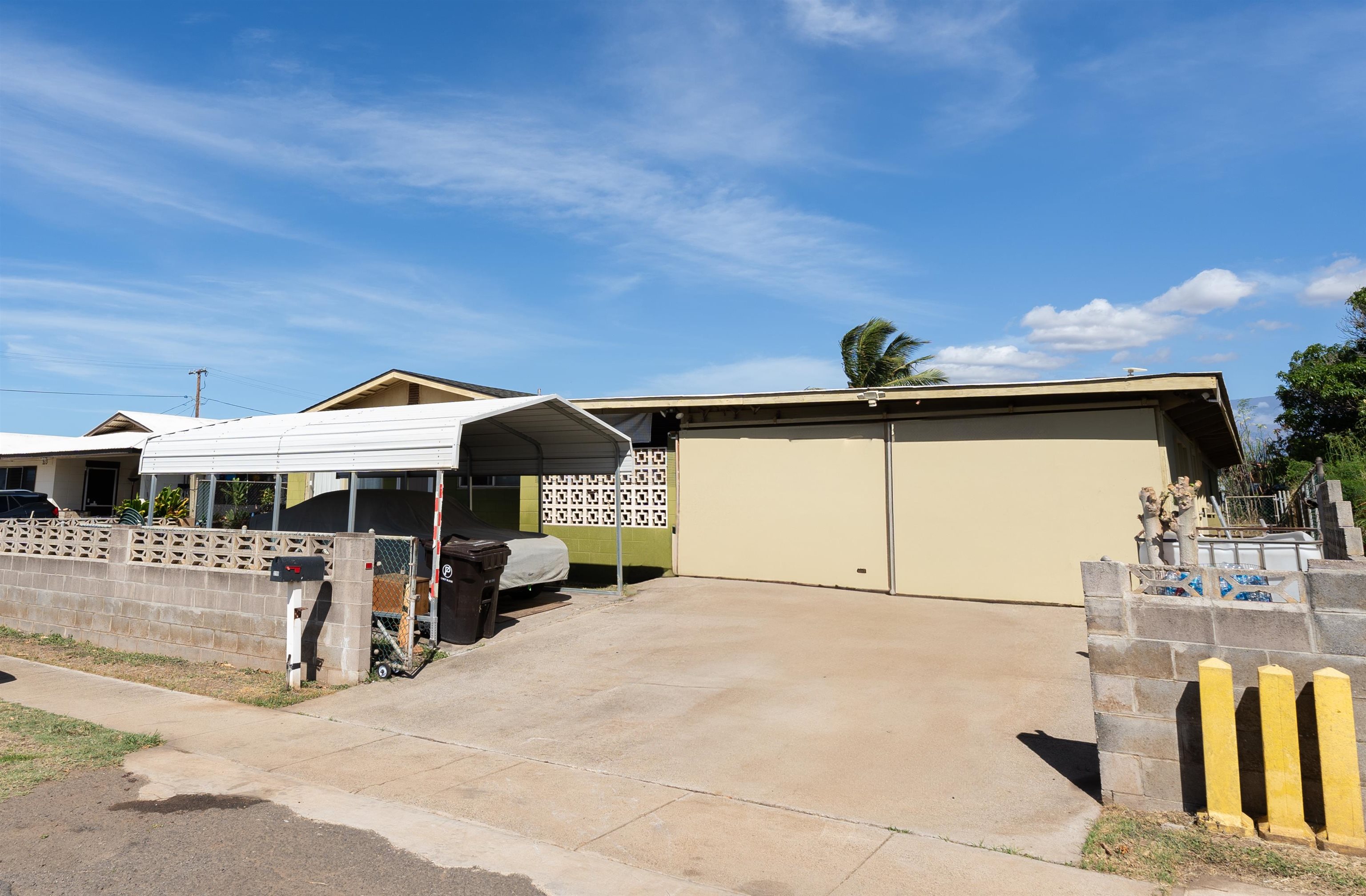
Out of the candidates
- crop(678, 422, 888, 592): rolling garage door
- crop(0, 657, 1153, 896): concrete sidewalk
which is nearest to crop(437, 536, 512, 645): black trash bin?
crop(0, 657, 1153, 896): concrete sidewalk

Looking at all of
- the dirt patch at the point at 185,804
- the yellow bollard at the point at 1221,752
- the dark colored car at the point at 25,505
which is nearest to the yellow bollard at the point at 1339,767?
the yellow bollard at the point at 1221,752

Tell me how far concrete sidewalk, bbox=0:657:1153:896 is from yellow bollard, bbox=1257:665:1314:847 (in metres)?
0.95

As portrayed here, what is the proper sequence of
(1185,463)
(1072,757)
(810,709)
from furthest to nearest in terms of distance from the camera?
(1185,463) < (810,709) < (1072,757)

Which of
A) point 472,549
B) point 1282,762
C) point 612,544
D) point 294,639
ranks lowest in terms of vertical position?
point 1282,762

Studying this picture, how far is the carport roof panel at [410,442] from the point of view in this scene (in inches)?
377

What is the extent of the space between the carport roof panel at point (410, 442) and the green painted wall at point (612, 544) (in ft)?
5.54

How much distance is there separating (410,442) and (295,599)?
2337 mm

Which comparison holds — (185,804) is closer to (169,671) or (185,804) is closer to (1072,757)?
(169,671)

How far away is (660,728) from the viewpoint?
6547 mm

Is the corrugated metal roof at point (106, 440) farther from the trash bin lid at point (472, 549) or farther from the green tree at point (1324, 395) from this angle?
the green tree at point (1324, 395)

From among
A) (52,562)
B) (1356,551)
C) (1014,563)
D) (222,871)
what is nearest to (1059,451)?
(1014,563)

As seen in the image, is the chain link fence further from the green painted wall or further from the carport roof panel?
the green painted wall

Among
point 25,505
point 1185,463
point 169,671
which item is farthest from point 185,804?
point 25,505

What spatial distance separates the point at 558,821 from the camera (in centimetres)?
471
